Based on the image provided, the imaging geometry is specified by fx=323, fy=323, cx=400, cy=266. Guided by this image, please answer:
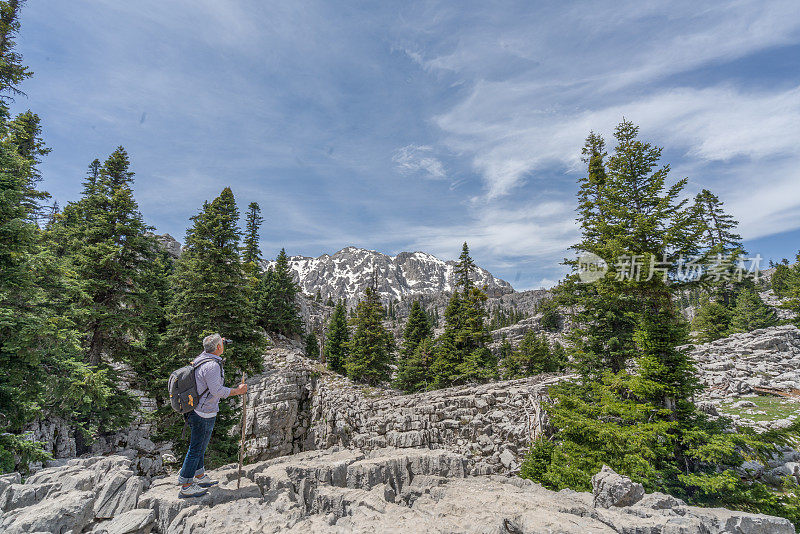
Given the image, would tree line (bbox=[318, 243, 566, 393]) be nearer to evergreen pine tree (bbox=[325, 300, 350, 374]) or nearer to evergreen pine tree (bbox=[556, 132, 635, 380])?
evergreen pine tree (bbox=[325, 300, 350, 374])

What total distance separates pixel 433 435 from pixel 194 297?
1536cm

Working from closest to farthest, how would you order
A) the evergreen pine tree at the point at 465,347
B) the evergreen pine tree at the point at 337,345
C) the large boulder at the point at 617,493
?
the large boulder at the point at 617,493 → the evergreen pine tree at the point at 465,347 → the evergreen pine tree at the point at 337,345

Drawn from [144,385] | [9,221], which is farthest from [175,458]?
[9,221]

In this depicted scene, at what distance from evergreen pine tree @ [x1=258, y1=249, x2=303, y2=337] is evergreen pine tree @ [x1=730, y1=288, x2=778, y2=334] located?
52401 mm

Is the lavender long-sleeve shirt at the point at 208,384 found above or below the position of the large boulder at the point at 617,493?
above

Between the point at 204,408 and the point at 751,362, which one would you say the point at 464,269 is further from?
the point at 204,408

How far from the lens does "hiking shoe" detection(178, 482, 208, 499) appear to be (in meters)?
5.68

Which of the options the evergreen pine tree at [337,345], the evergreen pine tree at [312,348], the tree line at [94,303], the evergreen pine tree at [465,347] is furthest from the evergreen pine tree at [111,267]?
the evergreen pine tree at [312,348]

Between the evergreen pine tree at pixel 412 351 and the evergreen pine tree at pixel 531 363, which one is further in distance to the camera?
the evergreen pine tree at pixel 531 363

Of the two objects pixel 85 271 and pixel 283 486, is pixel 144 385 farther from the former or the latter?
pixel 283 486

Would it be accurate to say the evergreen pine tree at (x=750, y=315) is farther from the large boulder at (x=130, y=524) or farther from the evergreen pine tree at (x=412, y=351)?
the large boulder at (x=130, y=524)

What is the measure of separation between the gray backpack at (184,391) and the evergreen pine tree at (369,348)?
31.0 metres

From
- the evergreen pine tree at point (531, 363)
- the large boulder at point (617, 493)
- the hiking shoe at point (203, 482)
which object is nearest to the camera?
the hiking shoe at point (203, 482)

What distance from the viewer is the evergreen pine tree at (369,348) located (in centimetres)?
3641
